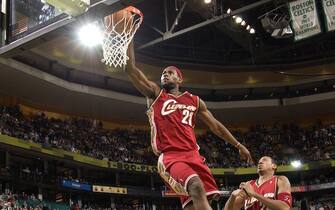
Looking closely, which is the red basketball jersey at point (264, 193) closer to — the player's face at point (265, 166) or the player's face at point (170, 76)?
the player's face at point (265, 166)

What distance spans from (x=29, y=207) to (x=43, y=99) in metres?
7.94

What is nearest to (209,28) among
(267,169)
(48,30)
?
(48,30)

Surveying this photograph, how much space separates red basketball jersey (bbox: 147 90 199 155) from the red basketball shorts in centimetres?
8

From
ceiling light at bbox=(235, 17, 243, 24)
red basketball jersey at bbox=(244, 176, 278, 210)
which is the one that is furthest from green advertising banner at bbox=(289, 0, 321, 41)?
red basketball jersey at bbox=(244, 176, 278, 210)

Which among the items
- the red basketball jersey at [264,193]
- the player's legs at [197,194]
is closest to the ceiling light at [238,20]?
the red basketball jersey at [264,193]

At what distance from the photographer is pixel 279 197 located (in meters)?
5.71

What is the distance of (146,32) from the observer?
24797mm

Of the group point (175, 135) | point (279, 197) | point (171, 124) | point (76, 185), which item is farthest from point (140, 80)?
point (76, 185)

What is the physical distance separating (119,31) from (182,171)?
2.52 meters

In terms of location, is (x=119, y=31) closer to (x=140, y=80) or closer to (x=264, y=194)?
(x=140, y=80)

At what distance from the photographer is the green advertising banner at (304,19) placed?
14123 mm

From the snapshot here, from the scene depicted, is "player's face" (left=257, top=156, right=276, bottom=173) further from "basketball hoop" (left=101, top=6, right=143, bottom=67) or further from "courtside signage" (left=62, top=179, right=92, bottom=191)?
"courtside signage" (left=62, top=179, right=92, bottom=191)

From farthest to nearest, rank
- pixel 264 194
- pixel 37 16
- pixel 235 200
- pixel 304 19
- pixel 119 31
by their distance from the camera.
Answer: pixel 304 19 → pixel 37 16 → pixel 119 31 → pixel 264 194 → pixel 235 200

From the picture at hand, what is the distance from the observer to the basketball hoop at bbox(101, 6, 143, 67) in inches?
Answer: 248
